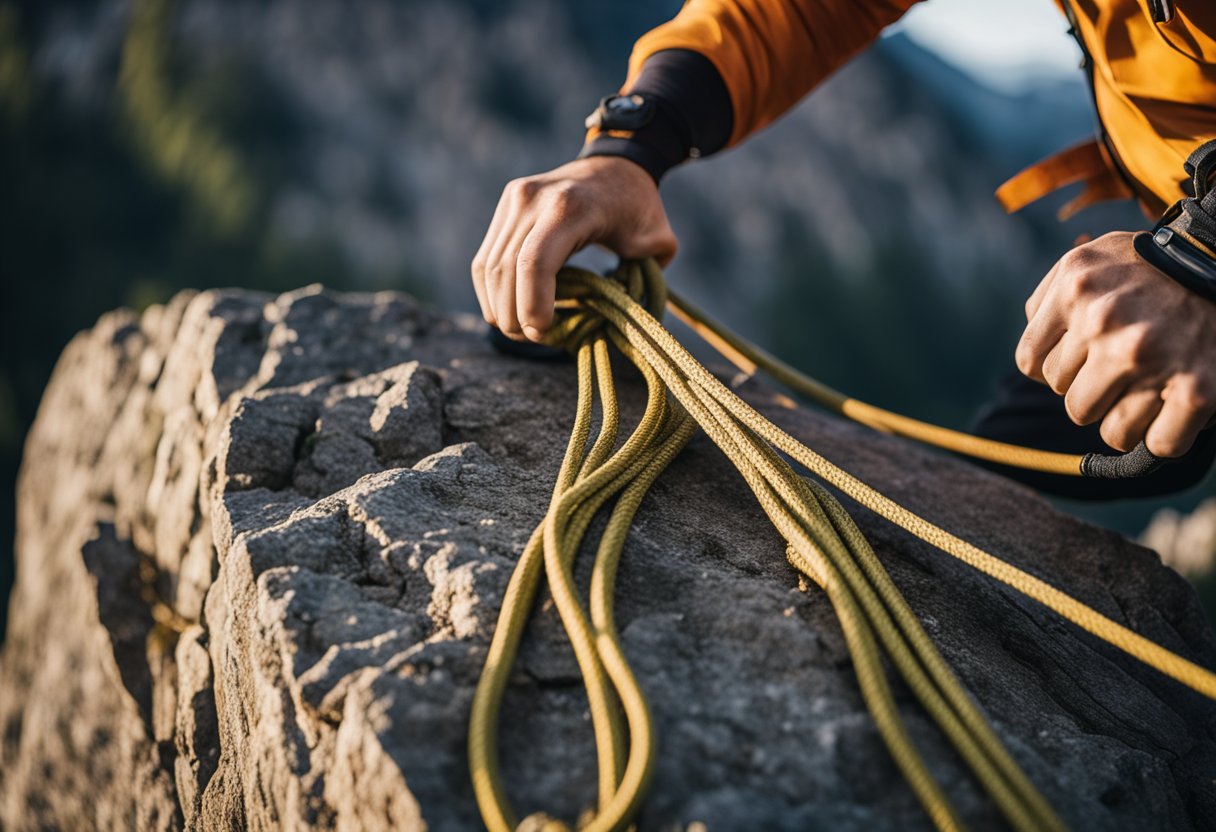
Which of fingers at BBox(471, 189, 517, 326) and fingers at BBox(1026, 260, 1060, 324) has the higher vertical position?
fingers at BBox(471, 189, 517, 326)

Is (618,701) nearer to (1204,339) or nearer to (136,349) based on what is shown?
(1204,339)

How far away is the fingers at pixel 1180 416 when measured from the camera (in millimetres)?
966

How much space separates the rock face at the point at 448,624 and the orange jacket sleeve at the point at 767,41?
0.66 m

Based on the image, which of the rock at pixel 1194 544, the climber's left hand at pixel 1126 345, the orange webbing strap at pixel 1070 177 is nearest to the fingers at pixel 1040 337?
the climber's left hand at pixel 1126 345

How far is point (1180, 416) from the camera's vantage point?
0.98m

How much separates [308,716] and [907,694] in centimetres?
71

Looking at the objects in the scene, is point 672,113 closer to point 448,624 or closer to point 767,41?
point 767,41

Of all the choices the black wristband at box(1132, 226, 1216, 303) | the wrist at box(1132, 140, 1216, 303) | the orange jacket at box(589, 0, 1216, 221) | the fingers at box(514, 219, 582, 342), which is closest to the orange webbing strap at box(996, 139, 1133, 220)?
the orange jacket at box(589, 0, 1216, 221)

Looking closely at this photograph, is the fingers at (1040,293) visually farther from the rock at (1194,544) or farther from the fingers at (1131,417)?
the rock at (1194,544)

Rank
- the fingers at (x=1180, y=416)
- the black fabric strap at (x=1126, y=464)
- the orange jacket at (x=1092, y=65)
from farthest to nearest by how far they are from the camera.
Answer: the orange jacket at (x=1092, y=65)
the black fabric strap at (x=1126, y=464)
the fingers at (x=1180, y=416)

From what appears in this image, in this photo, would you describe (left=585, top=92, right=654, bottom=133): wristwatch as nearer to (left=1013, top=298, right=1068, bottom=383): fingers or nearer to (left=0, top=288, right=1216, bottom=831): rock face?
(left=0, top=288, right=1216, bottom=831): rock face

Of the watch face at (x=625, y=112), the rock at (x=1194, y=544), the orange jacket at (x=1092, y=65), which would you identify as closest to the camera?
the orange jacket at (x=1092, y=65)

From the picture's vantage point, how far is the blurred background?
63.7 feet

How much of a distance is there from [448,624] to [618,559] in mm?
232
